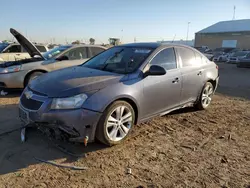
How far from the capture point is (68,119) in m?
3.09

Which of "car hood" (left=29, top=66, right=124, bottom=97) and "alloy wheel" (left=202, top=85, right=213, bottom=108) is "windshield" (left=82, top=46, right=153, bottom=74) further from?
"alloy wheel" (left=202, top=85, right=213, bottom=108)

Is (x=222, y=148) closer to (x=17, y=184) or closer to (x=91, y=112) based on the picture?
(x=91, y=112)

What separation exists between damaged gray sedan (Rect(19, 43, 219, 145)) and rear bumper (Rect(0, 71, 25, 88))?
2911mm

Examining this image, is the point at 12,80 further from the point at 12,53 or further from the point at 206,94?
the point at 12,53

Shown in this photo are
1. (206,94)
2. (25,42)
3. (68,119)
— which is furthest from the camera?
(25,42)

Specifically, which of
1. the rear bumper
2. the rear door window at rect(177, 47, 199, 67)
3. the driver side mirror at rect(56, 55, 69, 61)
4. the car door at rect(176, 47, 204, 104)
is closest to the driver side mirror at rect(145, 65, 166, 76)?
the car door at rect(176, 47, 204, 104)

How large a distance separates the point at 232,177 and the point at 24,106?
122 inches

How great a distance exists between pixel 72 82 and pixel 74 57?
171 inches

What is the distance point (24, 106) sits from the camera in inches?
136

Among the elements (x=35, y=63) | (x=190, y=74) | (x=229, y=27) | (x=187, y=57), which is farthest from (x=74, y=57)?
(x=229, y=27)

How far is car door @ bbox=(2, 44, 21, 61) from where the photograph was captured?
1102 cm

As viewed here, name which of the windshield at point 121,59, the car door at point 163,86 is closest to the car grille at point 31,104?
the windshield at point 121,59

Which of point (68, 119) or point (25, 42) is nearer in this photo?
point (68, 119)

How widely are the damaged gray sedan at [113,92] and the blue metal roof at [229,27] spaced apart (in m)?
51.1
